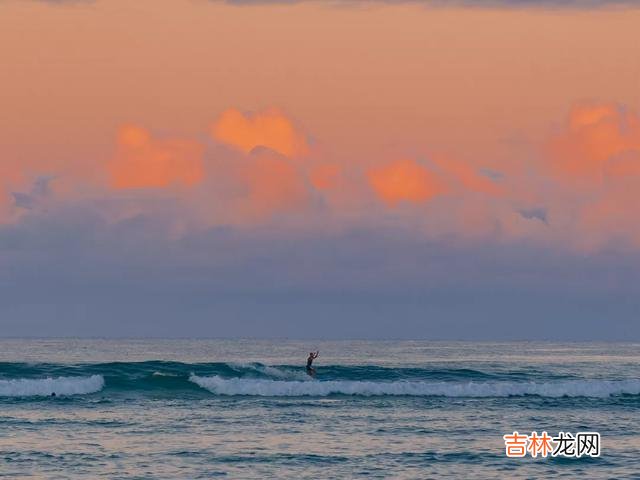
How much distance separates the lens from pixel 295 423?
1501 inches

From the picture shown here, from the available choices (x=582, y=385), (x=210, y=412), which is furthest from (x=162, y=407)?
(x=582, y=385)

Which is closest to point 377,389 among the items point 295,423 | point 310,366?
point 310,366

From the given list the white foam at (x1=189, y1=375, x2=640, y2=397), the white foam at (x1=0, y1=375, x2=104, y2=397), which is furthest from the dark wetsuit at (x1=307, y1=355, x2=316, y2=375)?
the white foam at (x1=0, y1=375, x2=104, y2=397)

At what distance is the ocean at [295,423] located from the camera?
29672 millimetres

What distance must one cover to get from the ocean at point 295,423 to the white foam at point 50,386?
76 mm

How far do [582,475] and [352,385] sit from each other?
22779 mm

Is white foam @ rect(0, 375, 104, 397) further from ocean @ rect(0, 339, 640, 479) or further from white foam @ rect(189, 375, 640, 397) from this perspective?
white foam @ rect(189, 375, 640, 397)

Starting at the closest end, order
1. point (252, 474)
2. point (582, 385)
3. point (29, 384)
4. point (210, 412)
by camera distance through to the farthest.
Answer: point (252, 474) < point (210, 412) < point (29, 384) < point (582, 385)

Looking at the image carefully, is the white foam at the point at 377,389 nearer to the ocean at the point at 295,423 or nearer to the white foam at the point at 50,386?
the ocean at the point at 295,423

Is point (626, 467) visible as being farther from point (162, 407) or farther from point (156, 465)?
point (162, 407)

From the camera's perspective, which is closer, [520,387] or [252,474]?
[252,474]

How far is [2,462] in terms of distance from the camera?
29781 mm

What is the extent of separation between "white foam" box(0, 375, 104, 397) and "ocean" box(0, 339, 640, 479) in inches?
3.0

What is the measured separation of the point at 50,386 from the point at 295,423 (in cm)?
1666
